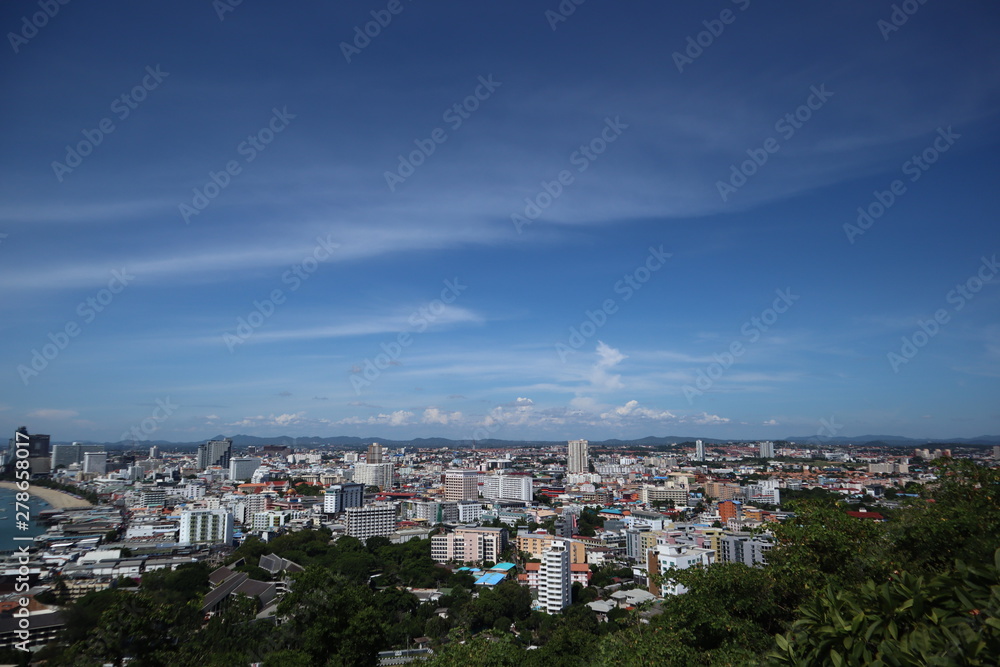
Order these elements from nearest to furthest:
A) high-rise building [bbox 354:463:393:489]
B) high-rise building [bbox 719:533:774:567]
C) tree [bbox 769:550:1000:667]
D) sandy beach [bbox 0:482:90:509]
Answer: tree [bbox 769:550:1000:667], sandy beach [bbox 0:482:90:509], high-rise building [bbox 719:533:774:567], high-rise building [bbox 354:463:393:489]

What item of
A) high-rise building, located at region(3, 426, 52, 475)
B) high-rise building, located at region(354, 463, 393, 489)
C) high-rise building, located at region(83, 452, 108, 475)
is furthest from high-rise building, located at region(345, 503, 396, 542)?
high-rise building, located at region(354, 463, 393, 489)

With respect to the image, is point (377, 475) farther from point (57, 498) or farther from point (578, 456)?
point (57, 498)

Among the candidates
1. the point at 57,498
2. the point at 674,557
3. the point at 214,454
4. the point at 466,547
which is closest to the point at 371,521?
the point at 466,547

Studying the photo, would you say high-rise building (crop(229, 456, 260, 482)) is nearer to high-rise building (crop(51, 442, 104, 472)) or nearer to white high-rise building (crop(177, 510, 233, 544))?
high-rise building (crop(51, 442, 104, 472))

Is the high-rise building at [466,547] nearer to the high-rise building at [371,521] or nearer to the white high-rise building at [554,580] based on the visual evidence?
the high-rise building at [371,521]

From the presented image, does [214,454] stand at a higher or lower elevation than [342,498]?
higher
